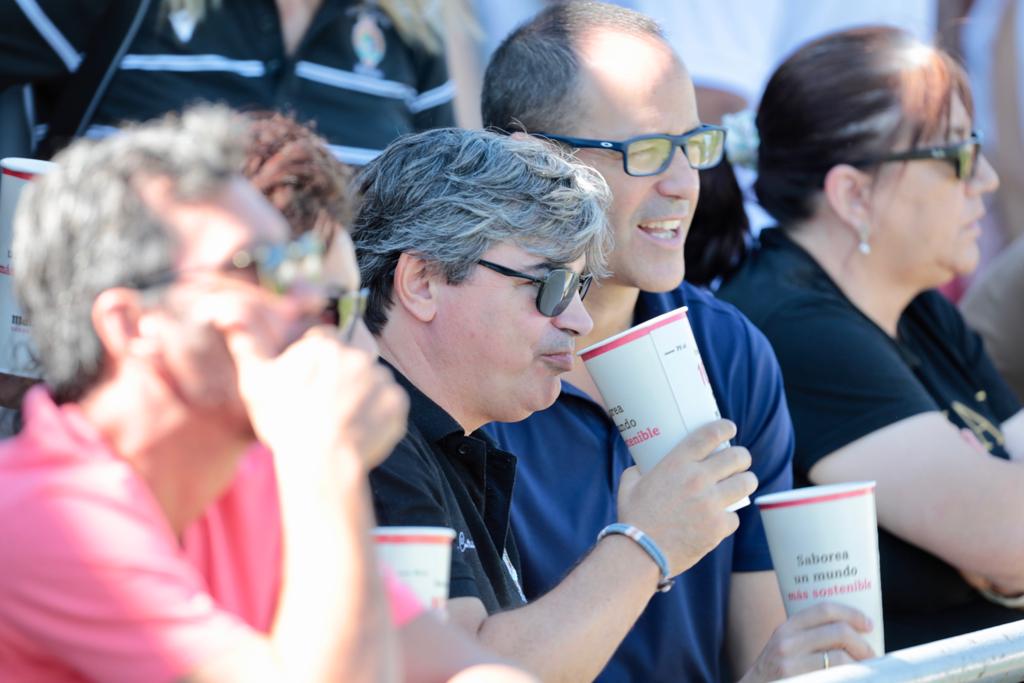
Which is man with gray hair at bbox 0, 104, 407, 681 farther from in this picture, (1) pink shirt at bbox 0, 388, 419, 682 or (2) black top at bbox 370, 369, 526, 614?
(2) black top at bbox 370, 369, 526, 614

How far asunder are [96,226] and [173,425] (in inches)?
9.1

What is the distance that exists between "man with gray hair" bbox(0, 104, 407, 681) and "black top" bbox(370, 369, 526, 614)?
21.0 inches

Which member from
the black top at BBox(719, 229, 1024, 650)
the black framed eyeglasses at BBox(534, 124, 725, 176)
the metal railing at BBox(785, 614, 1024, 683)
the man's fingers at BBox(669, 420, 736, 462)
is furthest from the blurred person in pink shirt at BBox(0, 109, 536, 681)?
the black top at BBox(719, 229, 1024, 650)

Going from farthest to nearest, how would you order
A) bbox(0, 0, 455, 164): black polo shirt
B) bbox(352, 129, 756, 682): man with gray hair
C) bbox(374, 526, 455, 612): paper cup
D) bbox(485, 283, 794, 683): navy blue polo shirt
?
bbox(0, 0, 455, 164): black polo shirt
bbox(485, 283, 794, 683): navy blue polo shirt
bbox(352, 129, 756, 682): man with gray hair
bbox(374, 526, 455, 612): paper cup

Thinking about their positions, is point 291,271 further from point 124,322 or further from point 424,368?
point 424,368

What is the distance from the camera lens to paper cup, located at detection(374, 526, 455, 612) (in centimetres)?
179

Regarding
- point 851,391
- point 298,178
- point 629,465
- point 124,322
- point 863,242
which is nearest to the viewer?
point 124,322

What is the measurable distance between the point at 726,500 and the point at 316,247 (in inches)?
39.7

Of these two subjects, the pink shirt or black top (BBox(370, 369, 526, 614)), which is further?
black top (BBox(370, 369, 526, 614))

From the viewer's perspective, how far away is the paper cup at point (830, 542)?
7.94 ft

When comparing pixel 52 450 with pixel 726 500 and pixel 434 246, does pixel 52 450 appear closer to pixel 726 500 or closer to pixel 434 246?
pixel 434 246

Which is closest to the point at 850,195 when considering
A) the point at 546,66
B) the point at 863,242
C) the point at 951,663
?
the point at 863,242

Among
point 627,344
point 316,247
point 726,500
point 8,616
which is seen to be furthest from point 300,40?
point 8,616

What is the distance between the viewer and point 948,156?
3.67 metres
